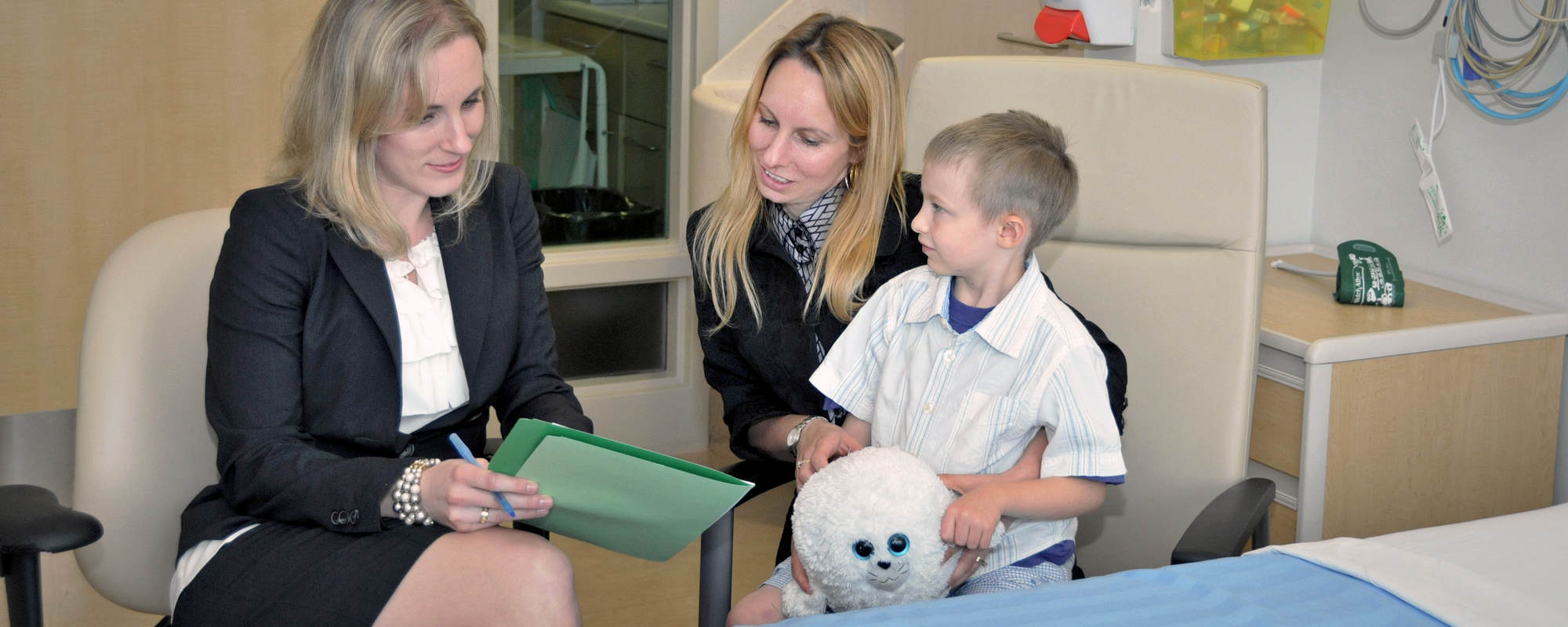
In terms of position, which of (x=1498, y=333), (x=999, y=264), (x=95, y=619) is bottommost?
(x=95, y=619)

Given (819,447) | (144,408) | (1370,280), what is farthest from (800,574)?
(1370,280)

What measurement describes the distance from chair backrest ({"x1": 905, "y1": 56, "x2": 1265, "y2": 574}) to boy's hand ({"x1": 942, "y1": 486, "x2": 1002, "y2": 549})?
45 cm

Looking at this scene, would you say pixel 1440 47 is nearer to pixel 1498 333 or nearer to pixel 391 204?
pixel 1498 333

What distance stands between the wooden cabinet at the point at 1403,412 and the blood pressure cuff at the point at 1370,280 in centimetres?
2

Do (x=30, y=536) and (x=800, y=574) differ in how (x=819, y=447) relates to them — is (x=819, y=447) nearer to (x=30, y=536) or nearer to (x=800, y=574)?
(x=800, y=574)

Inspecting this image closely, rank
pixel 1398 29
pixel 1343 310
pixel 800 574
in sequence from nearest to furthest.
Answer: pixel 800 574 → pixel 1343 310 → pixel 1398 29

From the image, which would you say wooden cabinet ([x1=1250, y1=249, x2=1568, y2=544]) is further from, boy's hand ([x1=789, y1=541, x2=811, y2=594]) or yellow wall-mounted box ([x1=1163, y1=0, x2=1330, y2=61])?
boy's hand ([x1=789, y1=541, x2=811, y2=594])

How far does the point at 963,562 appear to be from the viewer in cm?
150

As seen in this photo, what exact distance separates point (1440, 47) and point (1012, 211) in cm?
118

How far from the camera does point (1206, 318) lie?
178 cm

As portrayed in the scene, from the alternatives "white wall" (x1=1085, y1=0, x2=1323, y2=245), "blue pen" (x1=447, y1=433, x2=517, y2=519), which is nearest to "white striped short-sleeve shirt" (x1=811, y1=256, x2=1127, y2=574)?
"blue pen" (x1=447, y1=433, x2=517, y2=519)

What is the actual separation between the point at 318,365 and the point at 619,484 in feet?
1.52

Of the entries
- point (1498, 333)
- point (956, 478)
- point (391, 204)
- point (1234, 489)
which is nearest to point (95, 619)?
point (391, 204)

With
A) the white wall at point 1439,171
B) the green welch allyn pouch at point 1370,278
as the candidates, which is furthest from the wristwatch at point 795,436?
the white wall at point 1439,171
